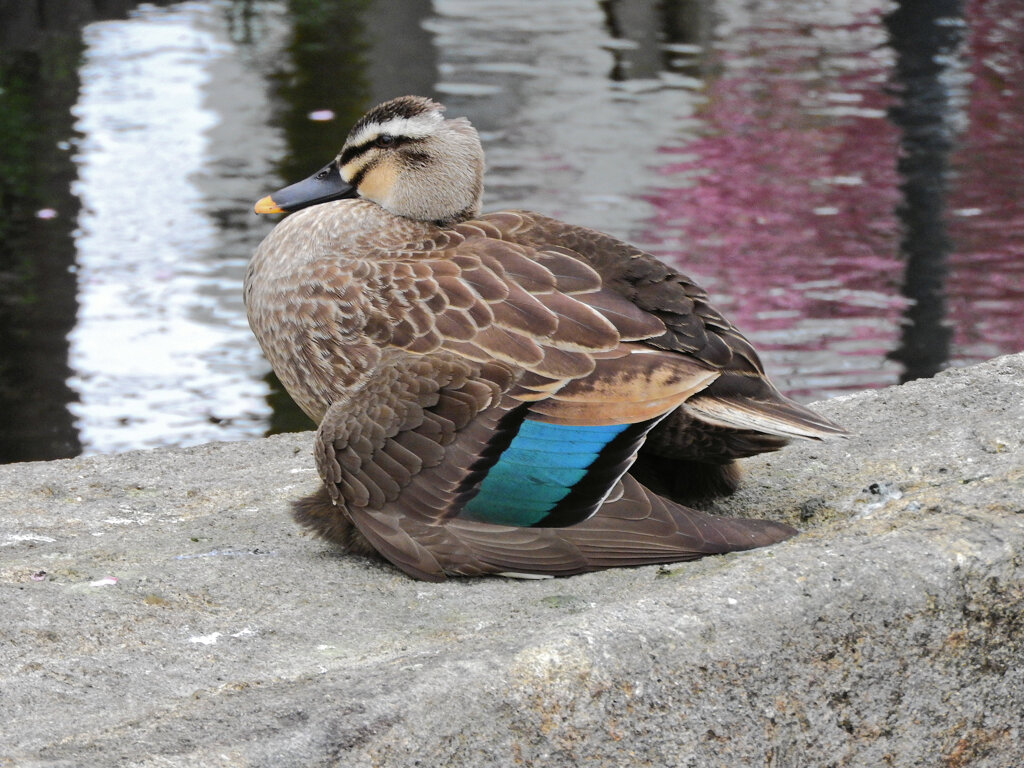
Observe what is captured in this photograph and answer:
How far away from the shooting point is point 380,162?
347 centimetres

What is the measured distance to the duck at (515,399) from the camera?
2881mm

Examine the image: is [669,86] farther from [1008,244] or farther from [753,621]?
[753,621]

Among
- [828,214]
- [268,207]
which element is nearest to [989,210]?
[828,214]

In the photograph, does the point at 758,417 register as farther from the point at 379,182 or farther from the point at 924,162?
the point at 924,162

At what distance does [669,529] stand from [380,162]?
4.15 feet

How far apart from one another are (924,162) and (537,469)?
22.0 feet

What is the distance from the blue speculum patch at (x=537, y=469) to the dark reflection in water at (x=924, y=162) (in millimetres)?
3735

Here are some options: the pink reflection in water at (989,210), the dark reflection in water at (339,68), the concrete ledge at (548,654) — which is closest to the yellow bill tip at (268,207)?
the concrete ledge at (548,654)

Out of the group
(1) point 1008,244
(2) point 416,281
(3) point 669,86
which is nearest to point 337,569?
(2) point 416,281

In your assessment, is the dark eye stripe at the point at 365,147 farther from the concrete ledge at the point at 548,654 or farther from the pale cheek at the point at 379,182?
the concrete ledge at the point at 548,654

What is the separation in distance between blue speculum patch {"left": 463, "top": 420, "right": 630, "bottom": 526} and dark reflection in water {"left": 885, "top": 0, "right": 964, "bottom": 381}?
374 cm

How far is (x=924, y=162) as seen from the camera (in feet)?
28.9

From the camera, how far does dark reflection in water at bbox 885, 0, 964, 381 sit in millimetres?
6574

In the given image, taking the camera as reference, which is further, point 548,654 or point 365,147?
point 365,147
